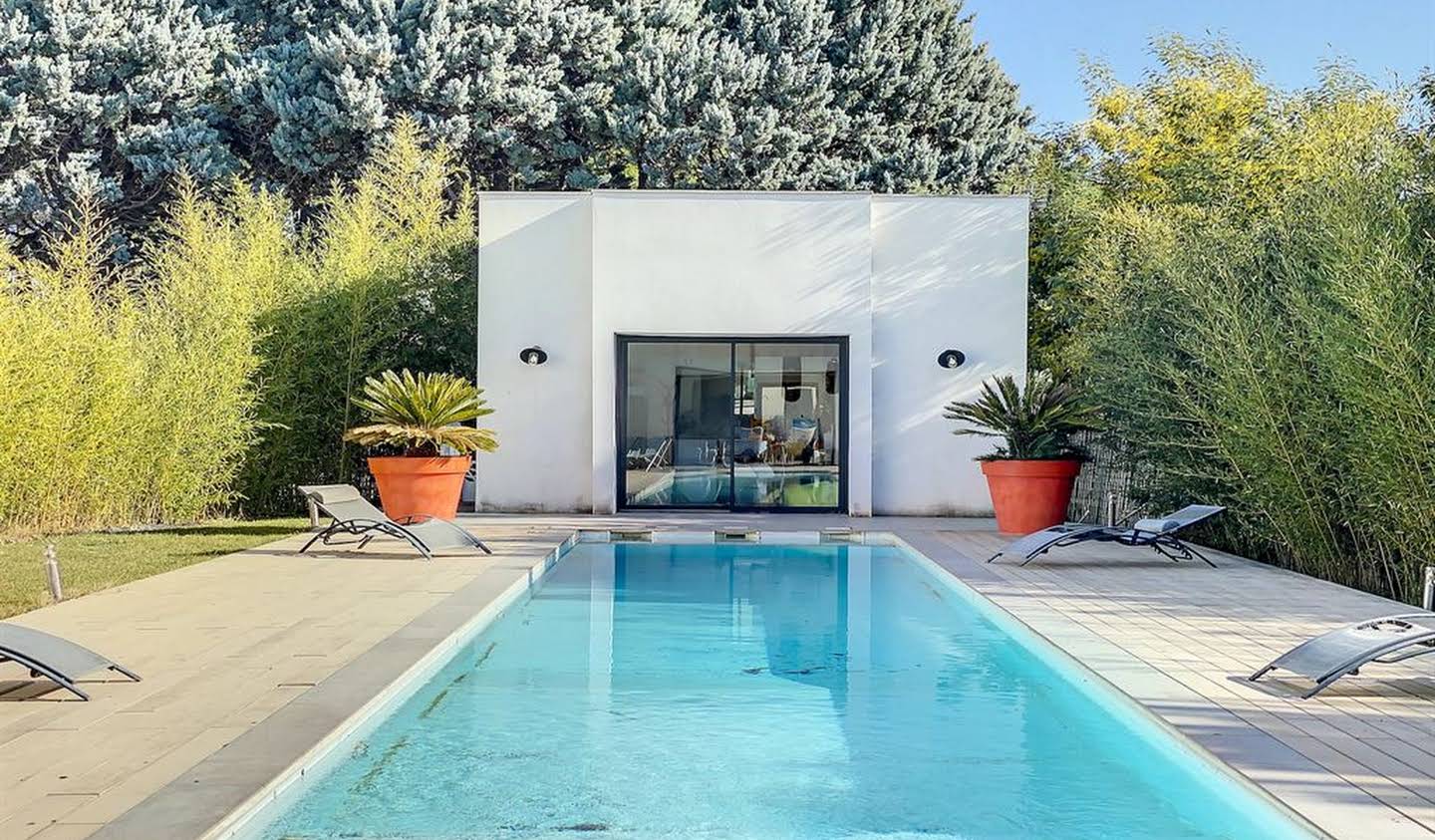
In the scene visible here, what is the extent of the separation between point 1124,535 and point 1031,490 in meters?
2.39

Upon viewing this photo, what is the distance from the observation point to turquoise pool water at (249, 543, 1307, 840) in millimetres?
4066

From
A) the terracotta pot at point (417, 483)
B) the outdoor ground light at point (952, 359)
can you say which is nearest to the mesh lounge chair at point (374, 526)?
the terracotta pot at point (417, 483)

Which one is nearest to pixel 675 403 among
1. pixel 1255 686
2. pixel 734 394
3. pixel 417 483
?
pixel 734 394

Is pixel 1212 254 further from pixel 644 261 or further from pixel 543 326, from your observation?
pixel 543 326

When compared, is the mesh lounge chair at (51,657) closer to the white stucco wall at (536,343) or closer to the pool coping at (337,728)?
the pool coping at (337,728)

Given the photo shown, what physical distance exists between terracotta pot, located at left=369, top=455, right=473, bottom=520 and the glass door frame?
238 cm

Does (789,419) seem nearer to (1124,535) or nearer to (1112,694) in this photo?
(1124,535)

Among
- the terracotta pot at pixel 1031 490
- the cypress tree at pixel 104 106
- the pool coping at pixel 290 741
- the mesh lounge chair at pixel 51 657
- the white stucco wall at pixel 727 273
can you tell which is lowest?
the pool coping at pixel 290 741

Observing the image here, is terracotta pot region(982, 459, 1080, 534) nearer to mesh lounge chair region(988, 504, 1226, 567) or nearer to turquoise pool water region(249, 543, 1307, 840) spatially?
mesh lounge chair region(988, 504, 1226, 567)

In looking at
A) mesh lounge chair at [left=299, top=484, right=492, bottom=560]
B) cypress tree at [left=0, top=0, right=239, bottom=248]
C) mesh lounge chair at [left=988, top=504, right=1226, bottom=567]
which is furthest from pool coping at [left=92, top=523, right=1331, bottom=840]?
cypress tree at [left=0, top=0, right=239, bottom=248]

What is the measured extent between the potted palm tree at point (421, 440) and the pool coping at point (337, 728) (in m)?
3.78

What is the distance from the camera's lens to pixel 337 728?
4.49 meters

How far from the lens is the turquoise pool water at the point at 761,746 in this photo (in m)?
4.07

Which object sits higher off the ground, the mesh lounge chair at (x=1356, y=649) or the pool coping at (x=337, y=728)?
the mesh lounge chair at (x=1356, y=649)
